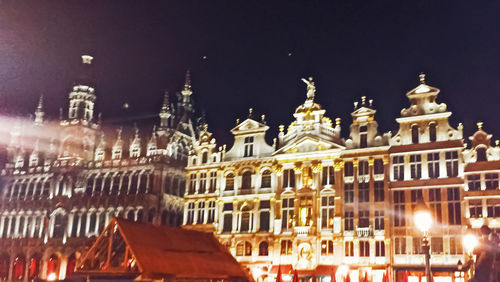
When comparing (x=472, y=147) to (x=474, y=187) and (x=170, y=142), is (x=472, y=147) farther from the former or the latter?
(x=170, y=142)

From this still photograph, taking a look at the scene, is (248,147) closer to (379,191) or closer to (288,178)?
(288,178)

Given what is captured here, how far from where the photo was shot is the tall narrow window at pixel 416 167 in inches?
1555

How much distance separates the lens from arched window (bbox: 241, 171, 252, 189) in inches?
1816

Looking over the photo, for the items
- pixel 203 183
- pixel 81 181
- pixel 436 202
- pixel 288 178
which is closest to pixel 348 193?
pixel 288 178

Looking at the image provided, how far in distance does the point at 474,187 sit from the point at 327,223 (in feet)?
35.6

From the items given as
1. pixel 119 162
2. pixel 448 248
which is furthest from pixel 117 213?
pixel 448 248

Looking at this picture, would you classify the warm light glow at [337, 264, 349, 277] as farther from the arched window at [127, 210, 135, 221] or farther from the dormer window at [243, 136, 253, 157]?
the arched window at [127, 210, 135, 221]

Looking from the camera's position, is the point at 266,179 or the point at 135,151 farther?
the point at 135,151

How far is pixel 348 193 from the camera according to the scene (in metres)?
41.7

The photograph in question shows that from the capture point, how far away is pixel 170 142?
52.7 meters

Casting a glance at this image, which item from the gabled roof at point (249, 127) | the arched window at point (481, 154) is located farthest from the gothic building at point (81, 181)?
the arched window at point (481, 154)

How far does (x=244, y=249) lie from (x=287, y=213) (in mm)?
4794

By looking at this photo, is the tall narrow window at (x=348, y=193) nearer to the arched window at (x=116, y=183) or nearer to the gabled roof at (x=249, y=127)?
the gabled roof at (x=249, y=127)

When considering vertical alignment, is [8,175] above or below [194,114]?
below
